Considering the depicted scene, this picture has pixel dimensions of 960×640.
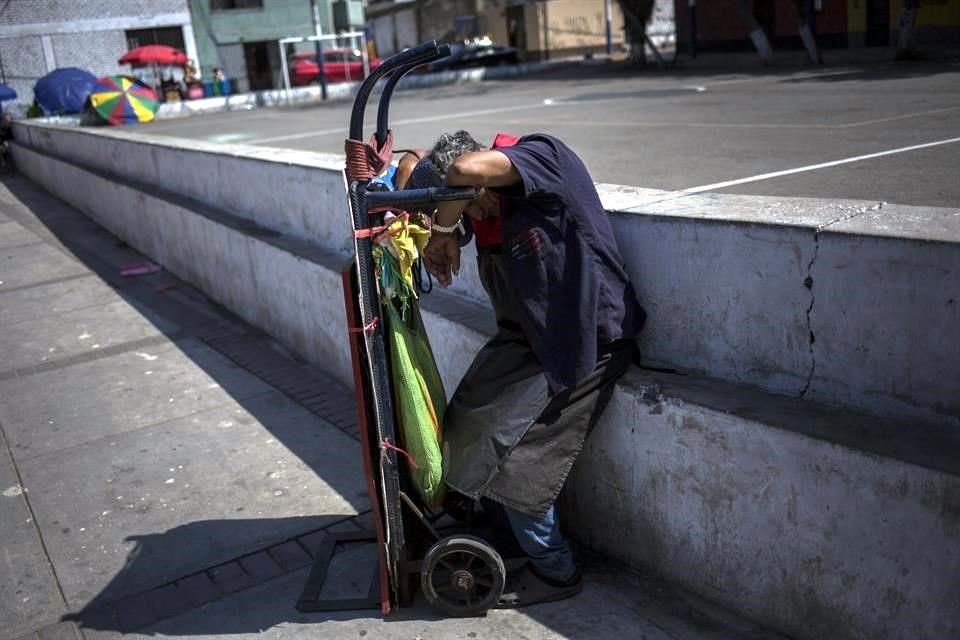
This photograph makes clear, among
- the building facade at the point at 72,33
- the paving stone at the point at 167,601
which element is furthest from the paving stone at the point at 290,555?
the building facade at the point at 72,33

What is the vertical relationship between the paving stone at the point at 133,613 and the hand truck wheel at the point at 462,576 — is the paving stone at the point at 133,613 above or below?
below

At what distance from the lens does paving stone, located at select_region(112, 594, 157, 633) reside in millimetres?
3320

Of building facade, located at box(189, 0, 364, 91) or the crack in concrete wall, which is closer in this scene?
the crack in concrete wall

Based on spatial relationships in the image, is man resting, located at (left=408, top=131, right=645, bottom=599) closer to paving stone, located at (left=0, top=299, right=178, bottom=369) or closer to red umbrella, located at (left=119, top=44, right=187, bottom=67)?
paving stone, located at (left=0, top=299, right=178, bottom=369)

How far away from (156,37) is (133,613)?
37446 mm

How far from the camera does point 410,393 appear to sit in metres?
3.06

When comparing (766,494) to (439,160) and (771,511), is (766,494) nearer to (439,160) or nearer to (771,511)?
(771,511)

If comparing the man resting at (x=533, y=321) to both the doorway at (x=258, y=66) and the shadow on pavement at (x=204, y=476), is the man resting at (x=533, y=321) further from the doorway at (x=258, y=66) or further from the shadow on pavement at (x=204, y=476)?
the doorway at (x=258, y=66)

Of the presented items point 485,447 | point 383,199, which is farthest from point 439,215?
point 485,447

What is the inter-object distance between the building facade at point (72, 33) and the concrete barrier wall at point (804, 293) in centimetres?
3529

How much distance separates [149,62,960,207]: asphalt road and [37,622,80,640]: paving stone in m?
4.70

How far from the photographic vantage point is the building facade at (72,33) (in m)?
→ 33.5

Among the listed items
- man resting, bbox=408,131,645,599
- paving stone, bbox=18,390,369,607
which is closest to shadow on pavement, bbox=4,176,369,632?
paving stone, bbox=18,390,369,607

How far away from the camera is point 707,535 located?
298 centimetres
